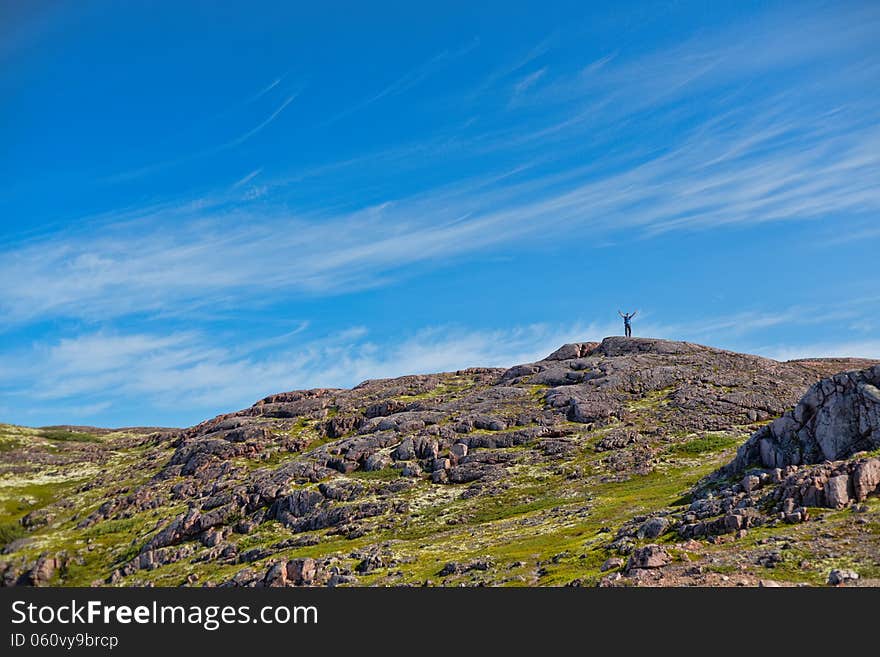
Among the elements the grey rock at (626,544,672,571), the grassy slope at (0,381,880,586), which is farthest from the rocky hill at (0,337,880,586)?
the grassy slope at (0,381,880,586)

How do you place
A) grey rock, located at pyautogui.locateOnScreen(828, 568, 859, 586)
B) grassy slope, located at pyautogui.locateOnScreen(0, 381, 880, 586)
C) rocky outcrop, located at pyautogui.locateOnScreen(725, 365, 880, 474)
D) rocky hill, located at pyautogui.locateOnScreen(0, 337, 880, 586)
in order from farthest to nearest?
rocky outcrop, located at pyautogui.locateOnScreen(725, 365, 880, 474) < rocky hill, located at pyautogui.locateOnScreen(0, 337, 880, 586) < grassy slope, located at pyautogui.locateOnScreen(0, 381, 880, 586) < grey rock, located at pyautogui.locateOnScreen(828, 568, 859, 586)

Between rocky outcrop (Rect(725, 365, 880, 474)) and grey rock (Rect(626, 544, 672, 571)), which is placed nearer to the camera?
grey rock (Rect(626, 544, 672, 571))

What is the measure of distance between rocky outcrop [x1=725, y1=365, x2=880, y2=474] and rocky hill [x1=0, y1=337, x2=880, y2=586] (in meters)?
0.20

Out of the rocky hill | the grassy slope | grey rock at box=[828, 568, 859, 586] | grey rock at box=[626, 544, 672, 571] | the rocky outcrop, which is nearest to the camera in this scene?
grey rock at box=[828, 568, 859, 586]

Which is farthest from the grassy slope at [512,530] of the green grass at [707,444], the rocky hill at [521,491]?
the rocky hill at [521,491]

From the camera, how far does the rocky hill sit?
5619 centimetres

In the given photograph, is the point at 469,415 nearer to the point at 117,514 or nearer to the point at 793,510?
the point at 117,514

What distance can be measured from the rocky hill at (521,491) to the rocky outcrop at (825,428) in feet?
0.66

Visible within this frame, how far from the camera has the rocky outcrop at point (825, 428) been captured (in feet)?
228

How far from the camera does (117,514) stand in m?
157

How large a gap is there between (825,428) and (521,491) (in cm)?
6395

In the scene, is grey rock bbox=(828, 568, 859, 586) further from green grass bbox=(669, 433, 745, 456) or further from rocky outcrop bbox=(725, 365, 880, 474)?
green grass bbox=(669, 433, 745, 456)

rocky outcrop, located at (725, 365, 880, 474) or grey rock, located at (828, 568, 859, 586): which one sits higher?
rocky outcrop, located at (725, 365, 880, 474)

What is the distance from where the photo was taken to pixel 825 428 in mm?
72875
